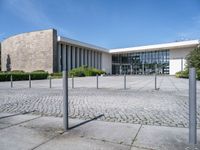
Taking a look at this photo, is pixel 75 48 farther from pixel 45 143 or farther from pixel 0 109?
pixel 45 143

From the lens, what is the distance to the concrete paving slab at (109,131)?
12.8ft

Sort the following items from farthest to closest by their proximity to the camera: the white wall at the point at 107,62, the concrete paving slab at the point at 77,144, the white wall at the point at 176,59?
the white wall at the point at 107,62
the white wall at the point at 176,59
the concrete paving slab at the point at 77,144

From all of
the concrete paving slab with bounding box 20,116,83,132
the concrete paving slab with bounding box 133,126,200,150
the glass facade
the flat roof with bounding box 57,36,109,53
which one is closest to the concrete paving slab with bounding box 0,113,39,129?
the concrete paving slab with bounding box 20,116,83,132

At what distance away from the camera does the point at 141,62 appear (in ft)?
205

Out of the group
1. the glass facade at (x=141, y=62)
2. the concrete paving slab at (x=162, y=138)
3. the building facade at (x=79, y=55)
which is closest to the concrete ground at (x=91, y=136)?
the concrete paving slab at (x=162, y=138)

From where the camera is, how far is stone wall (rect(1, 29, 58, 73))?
42000mm

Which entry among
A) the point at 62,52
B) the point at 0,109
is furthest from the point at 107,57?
the point at 0,109

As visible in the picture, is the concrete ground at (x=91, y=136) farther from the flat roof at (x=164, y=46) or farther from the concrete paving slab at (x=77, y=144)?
the flat roof at (x=164, y=46)

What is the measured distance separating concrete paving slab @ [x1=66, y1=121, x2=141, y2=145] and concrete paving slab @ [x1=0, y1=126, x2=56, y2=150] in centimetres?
65

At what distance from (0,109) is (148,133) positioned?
208 inches

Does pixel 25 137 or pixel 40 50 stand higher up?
pixel 40 50

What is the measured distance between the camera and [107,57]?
218ft

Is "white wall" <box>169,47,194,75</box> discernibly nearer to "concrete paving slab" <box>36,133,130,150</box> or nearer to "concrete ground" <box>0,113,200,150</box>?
"concrete ground" <box>0,113,200,150</box>

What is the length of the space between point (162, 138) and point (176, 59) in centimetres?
5477
